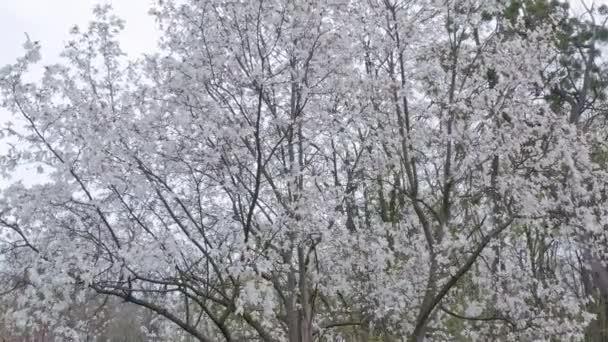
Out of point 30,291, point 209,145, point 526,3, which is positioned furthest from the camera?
point 526,3

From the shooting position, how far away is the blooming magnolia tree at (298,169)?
7016mm

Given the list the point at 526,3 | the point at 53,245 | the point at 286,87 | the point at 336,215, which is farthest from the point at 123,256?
the point at 526,3

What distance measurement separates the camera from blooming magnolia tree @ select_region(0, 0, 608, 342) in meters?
7.02

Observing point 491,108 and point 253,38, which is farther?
point 491,108

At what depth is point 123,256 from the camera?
20.8 feet

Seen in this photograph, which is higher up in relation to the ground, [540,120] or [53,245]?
[540,120]

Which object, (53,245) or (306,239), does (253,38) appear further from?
(53,245)

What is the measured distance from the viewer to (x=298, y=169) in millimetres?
7906

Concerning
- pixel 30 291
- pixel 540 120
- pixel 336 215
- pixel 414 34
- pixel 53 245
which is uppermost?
pixel 414 34

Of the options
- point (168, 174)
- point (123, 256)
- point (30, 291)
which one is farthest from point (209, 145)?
point (30, 291)

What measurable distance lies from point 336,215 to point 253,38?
2622mm

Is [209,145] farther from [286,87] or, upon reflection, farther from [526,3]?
[526,3]

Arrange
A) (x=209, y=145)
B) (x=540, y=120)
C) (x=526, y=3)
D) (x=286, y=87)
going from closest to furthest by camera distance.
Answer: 1. (x=209, y=145)
2. (x=540, y=120)
3. (x=286, y=87)
4. (x=526, y=3)

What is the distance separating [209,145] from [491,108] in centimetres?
416
